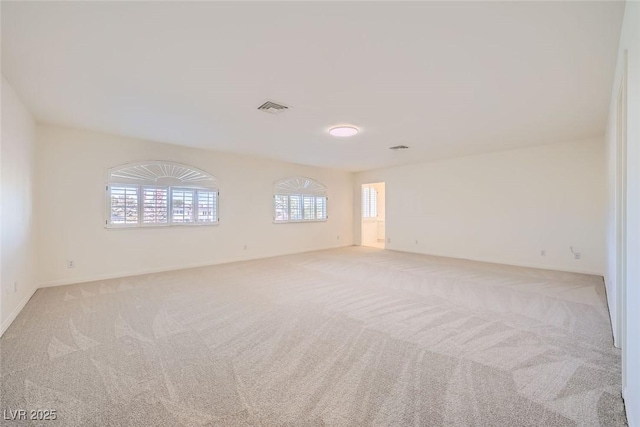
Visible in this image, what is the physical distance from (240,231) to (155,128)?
9.06 feet

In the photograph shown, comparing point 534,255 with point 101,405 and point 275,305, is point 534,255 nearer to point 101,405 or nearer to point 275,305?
point 275,305

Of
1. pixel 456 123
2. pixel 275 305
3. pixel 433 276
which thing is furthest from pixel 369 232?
pixel 275 305

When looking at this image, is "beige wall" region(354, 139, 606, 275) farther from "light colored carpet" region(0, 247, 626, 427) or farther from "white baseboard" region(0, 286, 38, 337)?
"white baseboard" region(0, 286, 38, 337)

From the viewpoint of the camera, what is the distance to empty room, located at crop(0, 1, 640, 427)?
1659mm

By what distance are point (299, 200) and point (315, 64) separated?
202 inches

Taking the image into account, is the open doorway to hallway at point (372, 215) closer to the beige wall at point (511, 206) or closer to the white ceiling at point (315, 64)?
the beige wall at point (511, 206)

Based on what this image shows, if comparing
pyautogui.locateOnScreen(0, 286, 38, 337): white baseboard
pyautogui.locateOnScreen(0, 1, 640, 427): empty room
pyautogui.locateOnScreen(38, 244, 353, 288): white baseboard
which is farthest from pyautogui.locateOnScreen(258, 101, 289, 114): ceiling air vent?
pyautogui.locateOnScreen(38, 244, 353, 288): white baseboard

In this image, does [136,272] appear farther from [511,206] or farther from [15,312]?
[511,206]

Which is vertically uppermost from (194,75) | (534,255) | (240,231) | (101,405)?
(194,75)

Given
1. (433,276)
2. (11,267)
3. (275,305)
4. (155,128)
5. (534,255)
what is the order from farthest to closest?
(534,255) < (433,276) < (155,128) < (275,305) < (11,267)

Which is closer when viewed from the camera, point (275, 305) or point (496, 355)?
point (496, 355)

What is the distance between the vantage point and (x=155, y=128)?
4.11 meters

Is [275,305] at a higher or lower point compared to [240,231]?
lower

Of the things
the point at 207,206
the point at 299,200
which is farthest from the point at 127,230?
the point at 299,200
